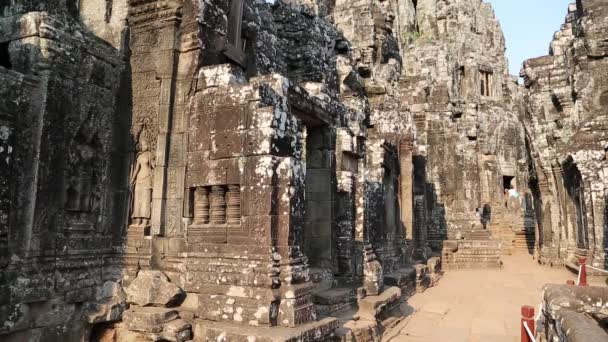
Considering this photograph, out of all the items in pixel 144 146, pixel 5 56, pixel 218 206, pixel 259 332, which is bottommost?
pixel 259 332

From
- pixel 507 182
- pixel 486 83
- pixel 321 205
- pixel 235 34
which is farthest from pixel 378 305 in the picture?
pixel 507 182

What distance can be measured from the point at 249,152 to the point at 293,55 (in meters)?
5.56

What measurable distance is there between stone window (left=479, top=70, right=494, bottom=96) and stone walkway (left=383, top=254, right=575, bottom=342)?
1931 cm

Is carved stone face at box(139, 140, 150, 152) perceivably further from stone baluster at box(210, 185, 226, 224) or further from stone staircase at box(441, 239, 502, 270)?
stone staircase at box(441, 239, 502, 270)

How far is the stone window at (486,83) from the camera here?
3331cm

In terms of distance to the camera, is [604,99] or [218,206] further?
[604,99]

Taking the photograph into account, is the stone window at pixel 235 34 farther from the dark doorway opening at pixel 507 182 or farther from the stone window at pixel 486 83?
the dark doorway opening at pixel 507 182

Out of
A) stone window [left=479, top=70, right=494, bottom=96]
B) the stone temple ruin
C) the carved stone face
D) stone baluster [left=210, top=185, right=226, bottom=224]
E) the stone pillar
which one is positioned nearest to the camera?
the stone temple ruin

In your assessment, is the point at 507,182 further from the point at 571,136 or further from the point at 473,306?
the point at 473,306

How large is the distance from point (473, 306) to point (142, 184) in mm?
8123

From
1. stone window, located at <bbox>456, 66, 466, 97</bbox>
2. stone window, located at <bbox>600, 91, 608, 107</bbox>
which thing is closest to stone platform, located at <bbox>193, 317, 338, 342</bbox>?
stone window, located at <bbox>600, 91, 608, 107</bbox>

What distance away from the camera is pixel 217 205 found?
5.76 metres

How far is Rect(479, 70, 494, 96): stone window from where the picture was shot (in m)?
33.3

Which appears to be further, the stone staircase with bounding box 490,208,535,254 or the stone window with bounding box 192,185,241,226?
the stone staircase with bounding box 490,208,535,254
